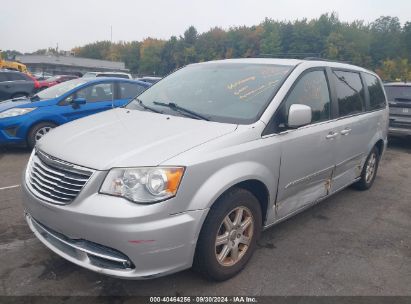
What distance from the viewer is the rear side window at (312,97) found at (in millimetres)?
3374

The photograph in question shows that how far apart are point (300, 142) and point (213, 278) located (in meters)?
1.47

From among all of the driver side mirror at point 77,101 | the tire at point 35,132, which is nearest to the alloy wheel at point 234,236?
the driver side mirror at point 77,101

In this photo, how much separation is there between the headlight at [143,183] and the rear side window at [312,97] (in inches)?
48.6

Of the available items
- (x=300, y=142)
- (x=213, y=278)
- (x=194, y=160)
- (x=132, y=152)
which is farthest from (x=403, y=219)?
(x=132, y=152)

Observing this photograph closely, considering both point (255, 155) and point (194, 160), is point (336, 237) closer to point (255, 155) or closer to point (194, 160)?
point (255, 155)

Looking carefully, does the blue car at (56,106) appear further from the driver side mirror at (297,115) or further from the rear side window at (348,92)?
the driver side mirror at (297,115)

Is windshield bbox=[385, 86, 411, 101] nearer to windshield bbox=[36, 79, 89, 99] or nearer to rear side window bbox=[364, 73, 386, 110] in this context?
rear side window bbox=[364, 73, 386, 110]

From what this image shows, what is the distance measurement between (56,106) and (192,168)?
5.63 m

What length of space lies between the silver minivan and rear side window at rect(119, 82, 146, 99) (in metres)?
4.05

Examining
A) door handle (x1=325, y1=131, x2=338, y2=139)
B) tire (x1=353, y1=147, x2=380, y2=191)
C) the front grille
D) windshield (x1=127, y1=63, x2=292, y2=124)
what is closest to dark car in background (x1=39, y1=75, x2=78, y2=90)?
windshield (x1=127, y1=63, x2=292, y2=124)

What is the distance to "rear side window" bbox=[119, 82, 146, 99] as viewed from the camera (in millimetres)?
8195

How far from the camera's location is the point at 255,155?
3037 millimetres

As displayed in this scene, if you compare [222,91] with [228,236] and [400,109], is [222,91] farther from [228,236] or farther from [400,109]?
[400,109]

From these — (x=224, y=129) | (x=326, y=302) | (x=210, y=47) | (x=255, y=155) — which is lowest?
(x=326, y=302)
